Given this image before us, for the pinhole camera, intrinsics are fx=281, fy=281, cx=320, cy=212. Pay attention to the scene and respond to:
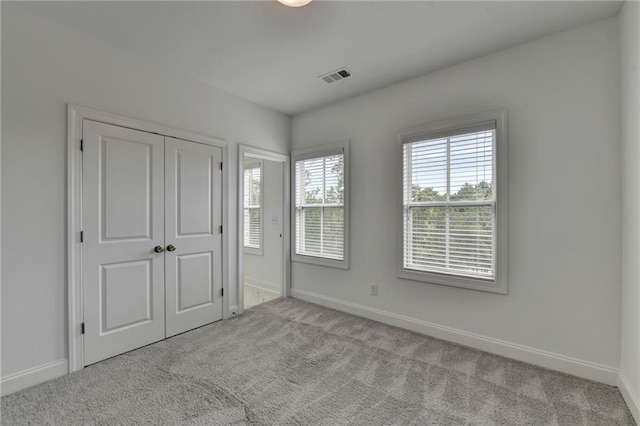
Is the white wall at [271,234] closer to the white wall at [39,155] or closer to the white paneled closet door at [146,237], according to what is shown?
the white paneled closet door at [146,237]

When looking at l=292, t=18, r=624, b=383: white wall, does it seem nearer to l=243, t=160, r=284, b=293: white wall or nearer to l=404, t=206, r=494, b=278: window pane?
l=404, t=206, r=494, b=278: window pane

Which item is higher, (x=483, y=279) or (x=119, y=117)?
(x=119, y=117)

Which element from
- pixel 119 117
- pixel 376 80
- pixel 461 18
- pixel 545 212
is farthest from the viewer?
pixel 376 80

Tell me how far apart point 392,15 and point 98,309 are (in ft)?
11.1

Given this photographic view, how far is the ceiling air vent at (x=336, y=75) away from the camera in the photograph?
2.90 meters

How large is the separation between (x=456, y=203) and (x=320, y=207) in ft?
5.78

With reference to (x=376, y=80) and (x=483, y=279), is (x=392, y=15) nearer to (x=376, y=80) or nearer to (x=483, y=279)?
(x=376, y=80)

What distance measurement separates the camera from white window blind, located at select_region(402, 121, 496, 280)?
2.63m

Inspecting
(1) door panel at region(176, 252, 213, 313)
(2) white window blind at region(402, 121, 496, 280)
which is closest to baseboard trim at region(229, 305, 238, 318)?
(1) door panel at region(176, 252, 213, 313)

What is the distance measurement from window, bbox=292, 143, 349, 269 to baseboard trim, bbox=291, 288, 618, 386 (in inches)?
24.1

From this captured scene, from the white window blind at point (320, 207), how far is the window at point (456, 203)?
2.99 ft

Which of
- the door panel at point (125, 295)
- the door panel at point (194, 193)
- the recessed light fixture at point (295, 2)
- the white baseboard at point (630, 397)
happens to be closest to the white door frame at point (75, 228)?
the door panel at point (125, 295)

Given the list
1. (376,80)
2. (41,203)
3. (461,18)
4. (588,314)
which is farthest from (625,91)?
(41,203)

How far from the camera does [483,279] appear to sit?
263 cm
